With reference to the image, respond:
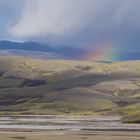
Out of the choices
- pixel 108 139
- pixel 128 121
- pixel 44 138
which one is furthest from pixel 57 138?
pixel 128 121

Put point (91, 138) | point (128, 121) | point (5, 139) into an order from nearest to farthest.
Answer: point (5, 139) < point (91, 138) < point (128, 121)

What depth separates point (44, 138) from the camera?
263ft

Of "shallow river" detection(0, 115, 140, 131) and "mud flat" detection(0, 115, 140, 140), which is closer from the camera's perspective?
"mud flat" detection(0, 115, 140, 140)

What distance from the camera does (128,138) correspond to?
261 feet

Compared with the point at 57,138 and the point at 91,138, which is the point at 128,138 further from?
the point at 57,138

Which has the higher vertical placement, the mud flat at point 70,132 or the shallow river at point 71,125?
the mud flat at point 70,132

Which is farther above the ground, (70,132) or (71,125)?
(70,132)

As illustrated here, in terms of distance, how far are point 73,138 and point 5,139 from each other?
1161 centimetres

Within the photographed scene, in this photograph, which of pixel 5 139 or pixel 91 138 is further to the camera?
pixel 91 138

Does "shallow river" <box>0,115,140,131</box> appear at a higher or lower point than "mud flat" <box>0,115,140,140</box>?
lower

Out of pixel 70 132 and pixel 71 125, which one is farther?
pixel 71 125

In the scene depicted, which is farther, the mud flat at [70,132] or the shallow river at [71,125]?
the shallow river at [71,125]

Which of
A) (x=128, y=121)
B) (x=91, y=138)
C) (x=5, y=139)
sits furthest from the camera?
(x=128, y=121)

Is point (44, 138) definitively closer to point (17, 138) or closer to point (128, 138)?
point (17, 138)
